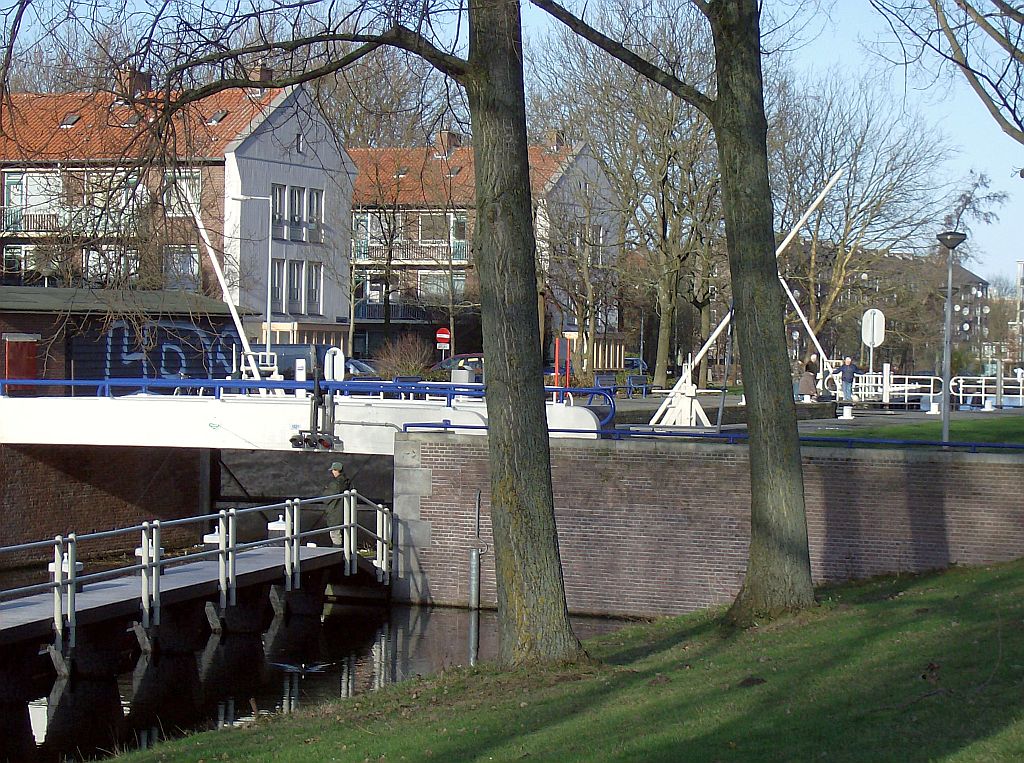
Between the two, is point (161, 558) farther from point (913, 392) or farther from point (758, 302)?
point (913, 392)

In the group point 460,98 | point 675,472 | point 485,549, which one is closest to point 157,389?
point 485,549

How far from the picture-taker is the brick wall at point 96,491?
25141 mm

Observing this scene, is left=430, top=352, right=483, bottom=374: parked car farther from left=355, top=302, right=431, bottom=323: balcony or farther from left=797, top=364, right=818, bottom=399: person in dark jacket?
left=355, top=302, right=431, bottom=323: balcony

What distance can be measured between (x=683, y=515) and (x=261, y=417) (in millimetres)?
7759

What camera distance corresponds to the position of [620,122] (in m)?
40.2

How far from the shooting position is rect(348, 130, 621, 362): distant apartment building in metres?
40.8

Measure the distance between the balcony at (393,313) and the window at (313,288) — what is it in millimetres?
8184

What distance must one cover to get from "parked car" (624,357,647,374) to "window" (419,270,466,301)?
31.0 ft

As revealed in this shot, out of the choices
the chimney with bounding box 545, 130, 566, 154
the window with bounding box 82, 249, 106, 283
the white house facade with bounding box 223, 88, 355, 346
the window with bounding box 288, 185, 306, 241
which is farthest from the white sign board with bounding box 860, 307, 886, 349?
the window with bounding box 288, 185, 306, 241

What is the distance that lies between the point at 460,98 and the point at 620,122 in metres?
28.9

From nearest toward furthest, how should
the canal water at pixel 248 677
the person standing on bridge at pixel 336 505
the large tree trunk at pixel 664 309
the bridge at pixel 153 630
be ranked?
the canal water at pixel 248 677
the bridge at pixel 153 630
the person standing on bridge at pixel 336 505
the large tree trunk at pixel 664 309

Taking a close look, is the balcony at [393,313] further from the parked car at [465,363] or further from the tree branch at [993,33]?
the tree branch at [993,33]

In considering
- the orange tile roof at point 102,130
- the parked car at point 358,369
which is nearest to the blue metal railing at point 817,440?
the orange tile roof at point 102,130

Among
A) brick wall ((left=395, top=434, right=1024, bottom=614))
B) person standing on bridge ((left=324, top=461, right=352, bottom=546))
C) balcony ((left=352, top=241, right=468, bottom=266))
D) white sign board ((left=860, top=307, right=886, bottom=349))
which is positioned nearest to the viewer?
brick wall ((left=395, top=434, right=1024, bottom=614))
